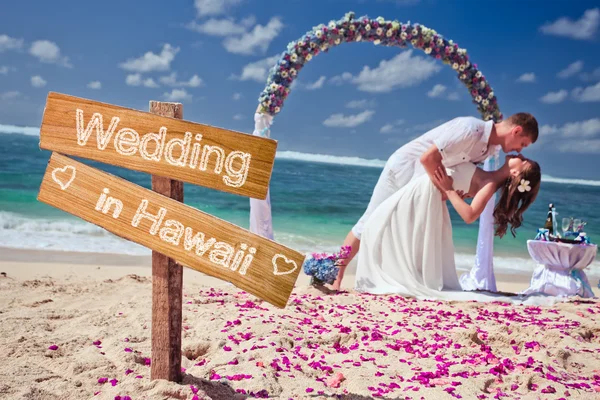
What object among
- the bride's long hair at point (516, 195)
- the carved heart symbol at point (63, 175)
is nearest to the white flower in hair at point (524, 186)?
the bride's long hair at point (516, 195)

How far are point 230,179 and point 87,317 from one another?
2.10 meters

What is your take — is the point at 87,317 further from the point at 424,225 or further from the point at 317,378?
the point at 424,225

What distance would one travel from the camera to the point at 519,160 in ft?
16.6

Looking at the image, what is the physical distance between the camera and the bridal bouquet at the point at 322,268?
5.12 meters

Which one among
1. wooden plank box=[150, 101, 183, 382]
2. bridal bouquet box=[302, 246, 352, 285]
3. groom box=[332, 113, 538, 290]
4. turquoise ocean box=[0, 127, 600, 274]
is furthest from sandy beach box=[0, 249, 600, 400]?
turquoise ocean box=[0, 127, 600, 274]

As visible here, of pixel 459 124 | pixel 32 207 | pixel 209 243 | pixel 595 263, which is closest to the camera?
pixel 209 243

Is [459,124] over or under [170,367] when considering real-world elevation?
over

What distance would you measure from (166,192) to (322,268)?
312cm

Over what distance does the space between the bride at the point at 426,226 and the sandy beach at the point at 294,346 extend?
0.38 meters

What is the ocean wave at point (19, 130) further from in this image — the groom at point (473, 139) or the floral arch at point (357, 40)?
the groom at point (473, 139)

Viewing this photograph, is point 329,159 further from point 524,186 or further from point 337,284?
point 524,186

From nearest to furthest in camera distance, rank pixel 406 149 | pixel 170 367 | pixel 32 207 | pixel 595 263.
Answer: pixel 170 367 → pixel 406 149 → pixel 595 263 → pixel 32 207

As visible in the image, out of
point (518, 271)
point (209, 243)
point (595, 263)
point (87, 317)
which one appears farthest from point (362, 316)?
point (595, 263)

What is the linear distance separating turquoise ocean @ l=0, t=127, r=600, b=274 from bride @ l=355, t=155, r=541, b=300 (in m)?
4.26
